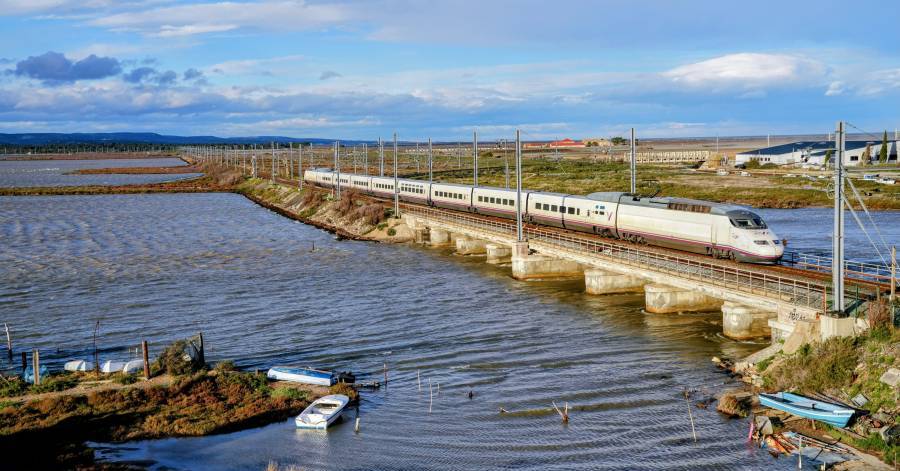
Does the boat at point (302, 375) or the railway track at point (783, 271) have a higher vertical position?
the railway track at point (783, 271)

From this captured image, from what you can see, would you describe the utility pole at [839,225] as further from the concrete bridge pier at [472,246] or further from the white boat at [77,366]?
the concrete bridge pier at [472,246]

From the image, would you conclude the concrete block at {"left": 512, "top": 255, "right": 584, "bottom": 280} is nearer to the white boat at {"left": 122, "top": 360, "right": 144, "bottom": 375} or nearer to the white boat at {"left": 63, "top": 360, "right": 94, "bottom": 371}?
the white boat at {"left": 122, "top": 360, "right": 144, "bottom": 375}

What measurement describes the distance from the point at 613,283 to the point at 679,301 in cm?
617

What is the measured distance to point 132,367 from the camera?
1264 inches

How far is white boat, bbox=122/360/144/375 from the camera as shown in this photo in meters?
31.9

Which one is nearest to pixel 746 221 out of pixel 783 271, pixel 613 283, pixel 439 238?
pixel 783 271

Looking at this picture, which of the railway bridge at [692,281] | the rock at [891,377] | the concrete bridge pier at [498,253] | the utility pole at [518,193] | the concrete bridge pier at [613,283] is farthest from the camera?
the concrete bridge pier at [498,253]

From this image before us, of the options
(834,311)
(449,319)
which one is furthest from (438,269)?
(834,311)

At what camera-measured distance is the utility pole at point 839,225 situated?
27177 millimetres

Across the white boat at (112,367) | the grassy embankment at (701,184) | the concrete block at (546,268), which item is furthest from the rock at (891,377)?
the grassy embankment at (701,184)

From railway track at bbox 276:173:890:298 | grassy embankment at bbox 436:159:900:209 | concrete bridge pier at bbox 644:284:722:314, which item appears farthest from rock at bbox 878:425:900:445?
grassy embankment at bbox 436:159:900:209

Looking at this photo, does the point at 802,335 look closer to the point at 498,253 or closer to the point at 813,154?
the point at 498,253

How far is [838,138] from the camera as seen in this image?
88.9ft

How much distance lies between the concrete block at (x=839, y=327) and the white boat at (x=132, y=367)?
23.9 meters
